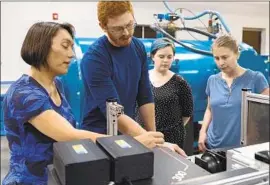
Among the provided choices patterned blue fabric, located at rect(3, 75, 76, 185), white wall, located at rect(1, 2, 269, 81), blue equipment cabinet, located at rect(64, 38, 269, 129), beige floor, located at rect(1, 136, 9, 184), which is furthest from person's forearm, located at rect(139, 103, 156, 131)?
white wall, located at rect(1, 2, 269, 81)

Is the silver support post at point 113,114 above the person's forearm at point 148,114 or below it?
above

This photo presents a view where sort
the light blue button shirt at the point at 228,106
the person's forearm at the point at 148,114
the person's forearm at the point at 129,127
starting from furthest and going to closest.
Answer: the light blue button shirt at the point at 228,106
the person's forearm at the point at 148,114
the person's forearm at the point at 129,127

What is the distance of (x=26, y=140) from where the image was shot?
3.69 ft

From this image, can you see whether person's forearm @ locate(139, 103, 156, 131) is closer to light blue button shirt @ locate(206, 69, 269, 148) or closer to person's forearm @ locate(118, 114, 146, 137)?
person's forearm @ locate(118, 114, 146, 137)

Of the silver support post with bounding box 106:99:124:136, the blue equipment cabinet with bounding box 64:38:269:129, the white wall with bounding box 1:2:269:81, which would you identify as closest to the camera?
the silver support post with bounding box 106:99:124:136

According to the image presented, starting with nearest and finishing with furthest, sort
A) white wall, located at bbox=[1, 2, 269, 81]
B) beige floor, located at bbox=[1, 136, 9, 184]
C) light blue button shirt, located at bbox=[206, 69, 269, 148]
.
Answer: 1. light blue button shirt, located at bbox=[206, 69, 269, 148]
2. beige floor, located at bbox=[1, 136, 9, 184]
3. white wall, located at bbox=[1, 2, 269, 81]

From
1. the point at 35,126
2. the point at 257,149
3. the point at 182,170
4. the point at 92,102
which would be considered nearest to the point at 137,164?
the point at 182,170

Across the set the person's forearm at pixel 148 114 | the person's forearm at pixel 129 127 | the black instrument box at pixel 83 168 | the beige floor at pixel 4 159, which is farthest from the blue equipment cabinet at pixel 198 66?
the black instrument box at pixel 83 168

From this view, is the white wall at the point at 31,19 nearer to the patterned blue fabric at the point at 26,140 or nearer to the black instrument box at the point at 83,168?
the patterned blue fabric at the point at 26,140

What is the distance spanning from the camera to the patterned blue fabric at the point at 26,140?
3.58 feet

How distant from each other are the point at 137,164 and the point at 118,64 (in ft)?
2.55

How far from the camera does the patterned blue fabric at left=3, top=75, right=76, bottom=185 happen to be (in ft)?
3.58

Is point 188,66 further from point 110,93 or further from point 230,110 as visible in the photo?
point 110,93

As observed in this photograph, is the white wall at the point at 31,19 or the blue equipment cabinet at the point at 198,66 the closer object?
the blue equipment cabinet at the point at 198,66
